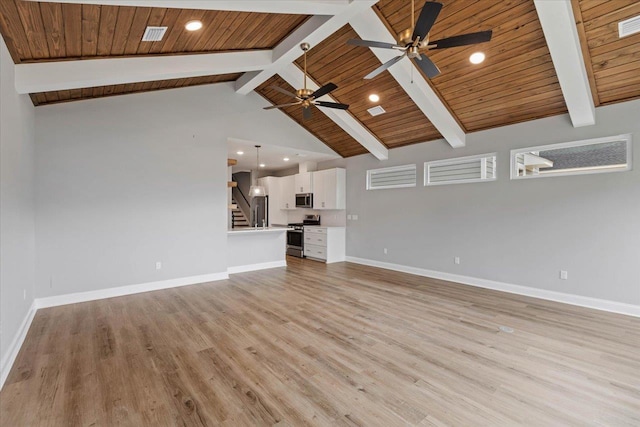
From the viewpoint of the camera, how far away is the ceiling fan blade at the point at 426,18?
2.21 metres

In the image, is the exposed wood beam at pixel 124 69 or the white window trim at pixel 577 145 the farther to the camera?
the white window trim at pixel 577 145

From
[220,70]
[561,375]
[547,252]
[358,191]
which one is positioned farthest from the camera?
[358,191]

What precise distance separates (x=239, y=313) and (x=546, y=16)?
4788 millimetres

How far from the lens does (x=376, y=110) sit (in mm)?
5719

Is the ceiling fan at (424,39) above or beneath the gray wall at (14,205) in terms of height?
above

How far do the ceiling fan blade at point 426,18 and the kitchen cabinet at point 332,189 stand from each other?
5.24 meters

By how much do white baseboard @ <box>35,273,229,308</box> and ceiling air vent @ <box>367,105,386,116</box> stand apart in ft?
13.6

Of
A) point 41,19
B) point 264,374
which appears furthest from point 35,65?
point 264,374

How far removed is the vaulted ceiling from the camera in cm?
291

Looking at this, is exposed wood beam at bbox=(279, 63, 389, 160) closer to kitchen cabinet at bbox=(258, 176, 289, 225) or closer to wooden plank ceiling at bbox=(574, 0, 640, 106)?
wooden plank ceiling at bbox=(574, 0, 640, 106)

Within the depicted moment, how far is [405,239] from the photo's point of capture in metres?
6.50

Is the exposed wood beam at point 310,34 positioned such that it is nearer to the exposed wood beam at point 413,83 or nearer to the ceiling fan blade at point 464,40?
the exposed wood beam at point 413,83

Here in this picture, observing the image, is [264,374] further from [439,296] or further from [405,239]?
[405,239]

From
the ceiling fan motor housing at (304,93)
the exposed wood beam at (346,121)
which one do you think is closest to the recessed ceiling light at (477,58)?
the ceiling fan motor housing at (304,93)
